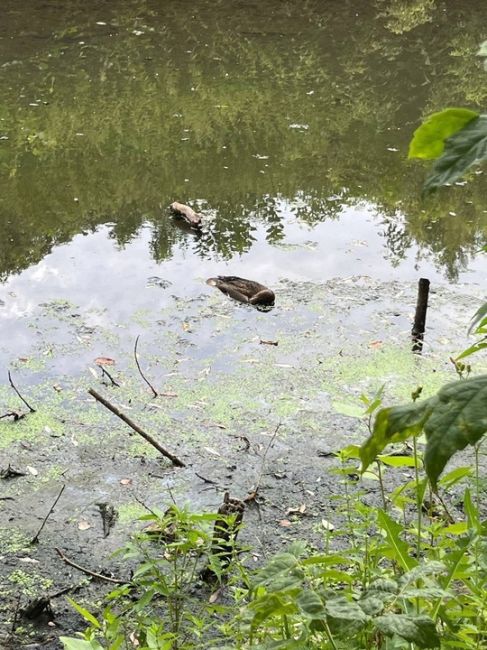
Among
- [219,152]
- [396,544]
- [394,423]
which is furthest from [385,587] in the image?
[219,152]

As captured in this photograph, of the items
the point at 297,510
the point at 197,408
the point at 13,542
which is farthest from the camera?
the point at 197,408

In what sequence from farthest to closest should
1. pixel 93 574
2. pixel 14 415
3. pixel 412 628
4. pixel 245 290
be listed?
1. pixel 245 290
2. pixel 14 415
3. pixel 93 574
4. pixel 412 628

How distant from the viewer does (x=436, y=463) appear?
801 millimetres

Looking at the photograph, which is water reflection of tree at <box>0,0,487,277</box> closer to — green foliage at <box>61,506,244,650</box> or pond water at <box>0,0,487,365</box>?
pond water at <box>0,0,487,365</box>

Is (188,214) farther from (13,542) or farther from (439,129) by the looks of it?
(439,129)

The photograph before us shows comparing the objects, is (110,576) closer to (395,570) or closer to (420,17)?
(395,570)

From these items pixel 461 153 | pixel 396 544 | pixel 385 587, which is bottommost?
pixel 396 544

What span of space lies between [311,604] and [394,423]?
341mm

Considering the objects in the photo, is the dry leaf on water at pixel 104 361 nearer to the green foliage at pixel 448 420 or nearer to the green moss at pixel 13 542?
the green moss at pixel 13 542

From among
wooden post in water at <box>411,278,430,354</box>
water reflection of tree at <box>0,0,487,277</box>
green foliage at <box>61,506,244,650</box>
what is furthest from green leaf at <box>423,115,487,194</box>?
water reflection of tree at <box>0,0,487,277</box>

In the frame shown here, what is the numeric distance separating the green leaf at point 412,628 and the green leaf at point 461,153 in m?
0.58

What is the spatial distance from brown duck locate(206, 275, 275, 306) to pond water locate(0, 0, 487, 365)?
0.18 m

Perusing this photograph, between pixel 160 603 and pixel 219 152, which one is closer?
pixel 160 603

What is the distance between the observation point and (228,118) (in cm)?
770
